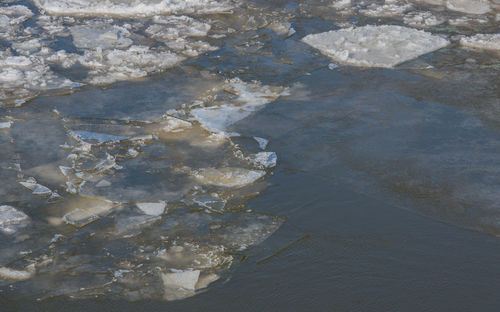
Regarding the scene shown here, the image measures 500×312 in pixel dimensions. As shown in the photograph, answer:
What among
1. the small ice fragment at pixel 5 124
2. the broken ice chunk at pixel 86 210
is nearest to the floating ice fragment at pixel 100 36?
the small ice fragment at pixel 5 124

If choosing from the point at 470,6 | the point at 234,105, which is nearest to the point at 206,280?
the point at 234,105

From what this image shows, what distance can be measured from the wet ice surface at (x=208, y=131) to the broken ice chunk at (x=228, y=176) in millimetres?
17

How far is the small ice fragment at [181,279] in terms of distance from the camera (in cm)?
344

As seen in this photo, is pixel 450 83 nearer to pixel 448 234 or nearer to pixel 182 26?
pixel 448 234

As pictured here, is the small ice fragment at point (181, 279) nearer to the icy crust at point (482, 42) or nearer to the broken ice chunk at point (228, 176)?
the broken ice chunk at point (228, 176)

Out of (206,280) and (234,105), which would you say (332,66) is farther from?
(206,280)

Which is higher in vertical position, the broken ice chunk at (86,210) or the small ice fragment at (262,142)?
the small ice fragment at (262,142)

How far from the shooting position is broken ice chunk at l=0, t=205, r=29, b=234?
395 cm

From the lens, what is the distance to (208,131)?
17.3ft

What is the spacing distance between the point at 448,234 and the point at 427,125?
65.2 inches

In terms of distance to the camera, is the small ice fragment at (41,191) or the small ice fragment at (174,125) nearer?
the small ice fragment at (41,191)

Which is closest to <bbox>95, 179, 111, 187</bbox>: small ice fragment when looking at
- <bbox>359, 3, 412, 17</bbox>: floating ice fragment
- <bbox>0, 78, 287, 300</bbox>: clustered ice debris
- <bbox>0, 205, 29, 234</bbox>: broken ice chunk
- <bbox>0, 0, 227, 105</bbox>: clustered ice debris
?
<bbox>0, 78, 287, 300</bbox>: clustered ice debris

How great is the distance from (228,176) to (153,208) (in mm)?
703

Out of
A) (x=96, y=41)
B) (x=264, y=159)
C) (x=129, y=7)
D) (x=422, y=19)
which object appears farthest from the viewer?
(x=129, y=7)
